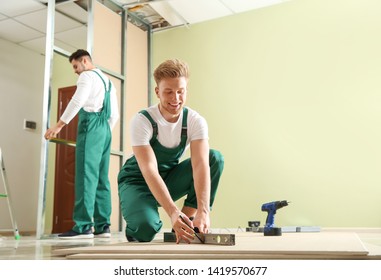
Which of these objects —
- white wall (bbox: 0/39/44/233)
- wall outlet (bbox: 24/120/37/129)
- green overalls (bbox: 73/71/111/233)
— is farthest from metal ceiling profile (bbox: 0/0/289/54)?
green overalls (bbox: 73/71/111/233)

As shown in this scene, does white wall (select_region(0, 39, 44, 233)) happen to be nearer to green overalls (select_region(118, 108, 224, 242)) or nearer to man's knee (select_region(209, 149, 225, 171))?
green overalls (select_region(118, 108, 224, 242))

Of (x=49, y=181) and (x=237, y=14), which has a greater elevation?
(x=237, y=14)

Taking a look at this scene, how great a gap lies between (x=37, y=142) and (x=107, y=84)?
222cm

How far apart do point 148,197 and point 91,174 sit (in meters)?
1.27

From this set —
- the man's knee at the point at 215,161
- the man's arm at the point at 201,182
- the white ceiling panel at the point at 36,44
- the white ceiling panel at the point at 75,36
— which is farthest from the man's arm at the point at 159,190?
the white ceiling panel at the point at 36,44

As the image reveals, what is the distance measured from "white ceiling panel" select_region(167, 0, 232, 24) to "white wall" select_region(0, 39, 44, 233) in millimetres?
1886

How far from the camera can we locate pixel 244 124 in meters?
4.57

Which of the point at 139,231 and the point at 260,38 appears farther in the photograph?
the point at 260,38

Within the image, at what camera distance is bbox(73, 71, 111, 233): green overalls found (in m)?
3.14

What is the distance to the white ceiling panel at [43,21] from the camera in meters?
4.50

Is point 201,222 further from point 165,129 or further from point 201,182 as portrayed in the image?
point 165,129
